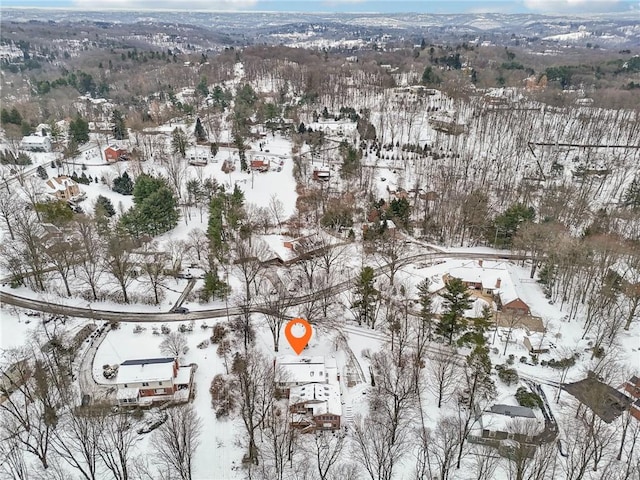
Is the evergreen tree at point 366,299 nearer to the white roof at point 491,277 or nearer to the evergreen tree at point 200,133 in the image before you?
the white roof at point 491,277

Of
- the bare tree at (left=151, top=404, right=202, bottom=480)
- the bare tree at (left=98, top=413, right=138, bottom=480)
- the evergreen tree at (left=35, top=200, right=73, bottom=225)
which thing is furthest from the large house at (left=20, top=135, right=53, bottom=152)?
the bare tree at (left=151, top=404, right=202, bottom=480)

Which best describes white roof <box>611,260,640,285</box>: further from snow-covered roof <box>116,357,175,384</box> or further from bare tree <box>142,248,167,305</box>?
bare tree <box>142,248,167,305</box>

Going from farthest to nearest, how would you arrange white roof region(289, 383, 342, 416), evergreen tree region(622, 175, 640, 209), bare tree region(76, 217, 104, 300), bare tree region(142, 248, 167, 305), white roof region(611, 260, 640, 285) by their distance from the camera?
evergreen tree region(622, 175, 640, 209) < bare tree region(76, 217, 104, 300) < white roof region(611, 260, 640, 285) < bare tree region(142, 248, 167, 305) < white roof region(289, 383, 342, 416)

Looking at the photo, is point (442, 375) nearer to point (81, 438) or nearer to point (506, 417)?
point (506, 417)

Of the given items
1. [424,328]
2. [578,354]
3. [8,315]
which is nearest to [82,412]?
[8,315]

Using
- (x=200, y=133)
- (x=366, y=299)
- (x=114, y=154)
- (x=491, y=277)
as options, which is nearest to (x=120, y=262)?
(x=366, y=299)
